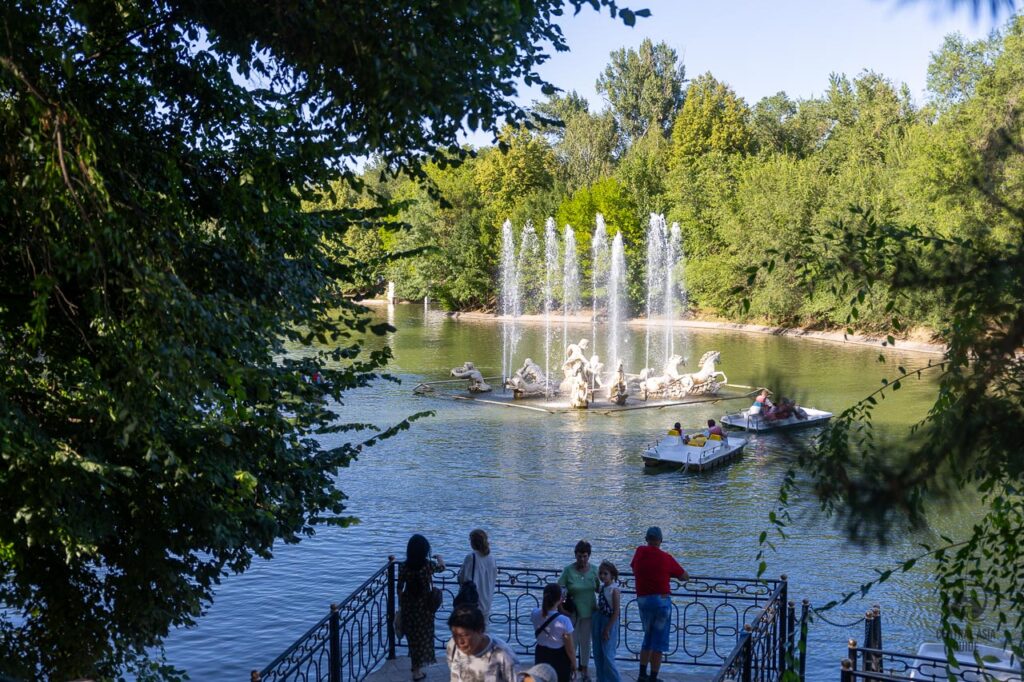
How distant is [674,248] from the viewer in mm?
68688

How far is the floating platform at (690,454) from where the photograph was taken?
78.1ft

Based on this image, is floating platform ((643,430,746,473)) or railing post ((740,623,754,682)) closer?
railing post ((740,623,754,682))

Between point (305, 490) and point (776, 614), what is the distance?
4.54 m

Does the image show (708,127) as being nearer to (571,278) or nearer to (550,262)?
(550,262)

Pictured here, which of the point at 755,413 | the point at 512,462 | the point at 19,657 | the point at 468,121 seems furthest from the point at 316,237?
the point at 755,413

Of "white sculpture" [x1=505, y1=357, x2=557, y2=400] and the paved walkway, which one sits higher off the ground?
"white sculpture" [x1=505, y1=357, x2=557, y2=400]

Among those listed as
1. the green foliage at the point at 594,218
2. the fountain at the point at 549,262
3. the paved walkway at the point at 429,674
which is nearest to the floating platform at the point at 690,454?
the paved walkway at the point at 429,674

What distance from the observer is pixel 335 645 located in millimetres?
9461

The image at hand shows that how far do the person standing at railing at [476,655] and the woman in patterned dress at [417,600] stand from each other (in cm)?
311

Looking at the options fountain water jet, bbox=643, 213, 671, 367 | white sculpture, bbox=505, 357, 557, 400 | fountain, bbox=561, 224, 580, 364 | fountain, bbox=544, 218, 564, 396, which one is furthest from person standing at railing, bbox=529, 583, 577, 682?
fountain water jet, bbox=643, 213, 671, 367

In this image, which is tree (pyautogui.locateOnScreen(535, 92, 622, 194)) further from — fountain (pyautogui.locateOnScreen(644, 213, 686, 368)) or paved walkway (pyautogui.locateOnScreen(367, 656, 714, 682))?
paved walkway (pyautogui.locateOnScreen(367, 656, 714, 682))

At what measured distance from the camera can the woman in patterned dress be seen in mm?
9617

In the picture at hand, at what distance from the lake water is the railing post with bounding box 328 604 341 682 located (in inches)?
155

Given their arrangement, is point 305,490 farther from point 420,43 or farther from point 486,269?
point 486,269
